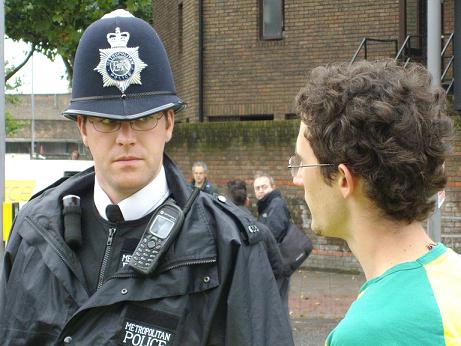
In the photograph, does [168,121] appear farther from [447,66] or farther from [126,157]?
[447,66]

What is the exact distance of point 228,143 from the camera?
1480 centimetres

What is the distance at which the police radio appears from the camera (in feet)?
8.99

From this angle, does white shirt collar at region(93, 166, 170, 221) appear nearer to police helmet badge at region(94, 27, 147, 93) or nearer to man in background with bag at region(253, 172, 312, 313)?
police helmet badge at region(94, 27, 147, 93)

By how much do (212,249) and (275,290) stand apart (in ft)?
0.85

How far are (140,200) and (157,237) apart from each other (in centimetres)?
19

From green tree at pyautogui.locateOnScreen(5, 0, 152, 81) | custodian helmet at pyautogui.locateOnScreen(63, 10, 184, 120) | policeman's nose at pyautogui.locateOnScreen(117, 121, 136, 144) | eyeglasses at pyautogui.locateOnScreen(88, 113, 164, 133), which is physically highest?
green tree at pyautogui.locateOnScreen(5, 0, 152, 81)

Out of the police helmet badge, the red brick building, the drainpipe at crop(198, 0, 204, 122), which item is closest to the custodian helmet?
the police helmet badge

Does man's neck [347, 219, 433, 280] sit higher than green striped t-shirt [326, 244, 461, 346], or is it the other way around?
man's neck [347, 219, 433, 280]

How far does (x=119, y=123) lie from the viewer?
292cm

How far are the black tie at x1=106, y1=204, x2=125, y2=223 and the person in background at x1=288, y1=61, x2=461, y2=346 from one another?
0.86 m

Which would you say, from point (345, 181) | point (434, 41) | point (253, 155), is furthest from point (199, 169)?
point (345, 181)

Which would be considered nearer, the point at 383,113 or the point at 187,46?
the point at 383,113

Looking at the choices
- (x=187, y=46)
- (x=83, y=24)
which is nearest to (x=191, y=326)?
(x=83, y=24)

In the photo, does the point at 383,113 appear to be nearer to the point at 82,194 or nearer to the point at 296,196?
the point at 82,194
